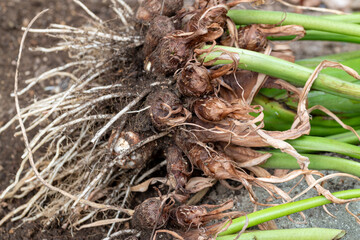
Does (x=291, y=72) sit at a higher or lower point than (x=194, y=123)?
higher

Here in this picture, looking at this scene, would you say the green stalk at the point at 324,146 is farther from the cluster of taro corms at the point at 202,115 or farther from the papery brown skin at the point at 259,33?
the papery brown skin at the point at 259,33

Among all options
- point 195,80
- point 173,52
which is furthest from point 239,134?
point 173,52

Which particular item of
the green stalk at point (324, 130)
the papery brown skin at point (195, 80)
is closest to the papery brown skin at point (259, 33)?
the papery brown skin at point (195, 80)

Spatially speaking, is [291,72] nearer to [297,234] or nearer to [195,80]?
[195,80]

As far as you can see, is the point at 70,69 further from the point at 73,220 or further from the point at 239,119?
the point at 239,119

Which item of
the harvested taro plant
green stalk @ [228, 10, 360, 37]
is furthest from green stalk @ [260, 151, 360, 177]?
green stalk @ [228, 10, 360, 37]

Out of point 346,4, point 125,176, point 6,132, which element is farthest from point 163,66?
point 346,4

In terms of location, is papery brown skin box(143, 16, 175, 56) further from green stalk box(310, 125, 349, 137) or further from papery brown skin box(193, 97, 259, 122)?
green stalk box(310, 125, 349, 137)
